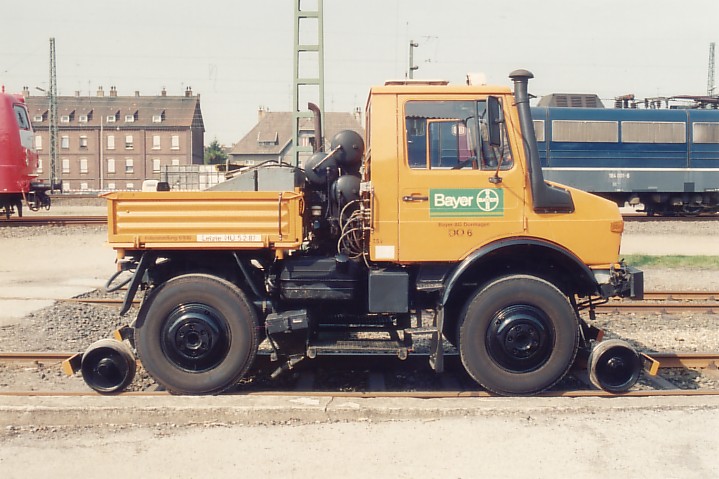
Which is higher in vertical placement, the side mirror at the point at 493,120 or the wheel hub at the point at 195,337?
the side mirror at the point at 493,120

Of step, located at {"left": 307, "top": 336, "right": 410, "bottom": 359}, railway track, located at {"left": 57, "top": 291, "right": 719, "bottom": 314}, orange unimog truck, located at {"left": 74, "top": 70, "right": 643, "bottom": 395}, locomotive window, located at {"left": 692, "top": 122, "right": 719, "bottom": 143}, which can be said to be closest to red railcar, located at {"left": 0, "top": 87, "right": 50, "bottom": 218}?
railway track, located at {"left": 57, "top": 291, "right": 719, "bottom": 314}

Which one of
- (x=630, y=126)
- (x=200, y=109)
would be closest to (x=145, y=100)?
(x=200, y=109)

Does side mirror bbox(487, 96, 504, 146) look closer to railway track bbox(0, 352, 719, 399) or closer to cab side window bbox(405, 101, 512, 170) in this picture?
cab side window bbox(405, 101, 512, 170)

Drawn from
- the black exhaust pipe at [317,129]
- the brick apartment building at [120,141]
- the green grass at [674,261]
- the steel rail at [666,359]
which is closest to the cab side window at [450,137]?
the black exhaust pipe at [317,129]

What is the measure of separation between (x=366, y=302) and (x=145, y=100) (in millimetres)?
70799

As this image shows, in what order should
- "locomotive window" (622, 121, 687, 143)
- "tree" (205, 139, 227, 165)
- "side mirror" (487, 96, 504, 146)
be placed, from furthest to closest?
"tree" (205, 139, 227, 165) < "locomotive window" (622, 121, 687, 143) < "side mirror" (487, 96, 504, 146)

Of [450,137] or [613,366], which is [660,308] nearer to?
[613,366]

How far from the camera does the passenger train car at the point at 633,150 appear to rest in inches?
969

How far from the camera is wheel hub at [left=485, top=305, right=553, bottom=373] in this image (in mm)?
6098

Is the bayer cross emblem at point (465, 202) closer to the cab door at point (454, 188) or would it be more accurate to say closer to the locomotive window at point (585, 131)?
the cab door at point (454, 188)

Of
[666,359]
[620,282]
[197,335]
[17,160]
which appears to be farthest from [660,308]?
[17,160]

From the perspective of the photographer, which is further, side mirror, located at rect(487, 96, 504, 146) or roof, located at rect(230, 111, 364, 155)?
roof, located at rect(230, 111, 364, 155)

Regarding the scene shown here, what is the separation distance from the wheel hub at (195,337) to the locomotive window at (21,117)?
62.4 feet

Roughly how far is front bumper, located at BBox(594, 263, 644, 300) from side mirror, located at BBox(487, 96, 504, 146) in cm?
149
